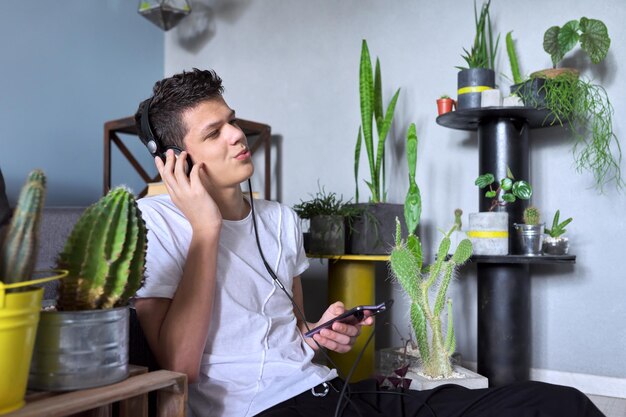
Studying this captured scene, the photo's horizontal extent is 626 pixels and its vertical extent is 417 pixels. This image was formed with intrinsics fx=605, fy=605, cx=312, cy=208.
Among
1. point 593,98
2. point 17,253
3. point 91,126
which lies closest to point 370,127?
point 593,98

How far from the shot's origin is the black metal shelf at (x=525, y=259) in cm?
218

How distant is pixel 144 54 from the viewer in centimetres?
358

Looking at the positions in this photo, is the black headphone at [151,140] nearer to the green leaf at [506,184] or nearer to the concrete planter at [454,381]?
the concrete planter at [454,381]

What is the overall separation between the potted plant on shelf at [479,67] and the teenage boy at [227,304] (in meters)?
1.24

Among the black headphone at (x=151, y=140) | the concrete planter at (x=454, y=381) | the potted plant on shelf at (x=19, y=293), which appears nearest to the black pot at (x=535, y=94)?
the concrete planter at (x=454, y=381)

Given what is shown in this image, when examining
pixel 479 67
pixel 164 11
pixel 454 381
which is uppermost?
pixel 164 11

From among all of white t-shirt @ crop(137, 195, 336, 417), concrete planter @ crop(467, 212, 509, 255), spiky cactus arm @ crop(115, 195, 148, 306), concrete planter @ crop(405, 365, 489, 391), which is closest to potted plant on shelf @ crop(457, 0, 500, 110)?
concrete planter @ crop(467, 212, 509, 255)

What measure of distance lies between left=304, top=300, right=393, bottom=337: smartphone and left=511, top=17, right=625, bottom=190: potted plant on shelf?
1385 millimetres

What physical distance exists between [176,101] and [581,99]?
1614mm

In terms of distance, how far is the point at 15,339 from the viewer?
0.61 meters

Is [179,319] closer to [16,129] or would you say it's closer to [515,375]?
[515,375]

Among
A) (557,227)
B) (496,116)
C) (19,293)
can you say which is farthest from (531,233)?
(19,293)

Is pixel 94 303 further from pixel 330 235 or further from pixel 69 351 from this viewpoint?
pixel 330 235

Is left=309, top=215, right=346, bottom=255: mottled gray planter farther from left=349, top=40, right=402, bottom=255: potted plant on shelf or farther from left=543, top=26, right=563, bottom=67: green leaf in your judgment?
left=543, top=26, right=563, bottom=67: green leaf
